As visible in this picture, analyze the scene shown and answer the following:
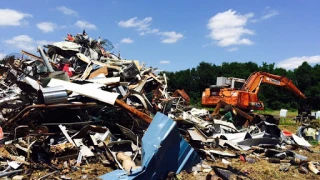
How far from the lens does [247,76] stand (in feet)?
147

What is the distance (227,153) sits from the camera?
290 inches

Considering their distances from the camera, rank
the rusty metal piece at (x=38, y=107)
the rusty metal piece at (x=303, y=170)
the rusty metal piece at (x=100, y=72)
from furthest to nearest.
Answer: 1. the rusty metal piece at (x=100, y=72)
2. the rusty metal piece at (x=303, y=170)
3. the rusty metal piece at (x=38, y=107)

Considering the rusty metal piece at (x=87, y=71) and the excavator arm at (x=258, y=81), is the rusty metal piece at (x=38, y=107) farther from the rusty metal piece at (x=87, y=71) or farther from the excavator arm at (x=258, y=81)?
the excavator arm at (x=258, y=81)

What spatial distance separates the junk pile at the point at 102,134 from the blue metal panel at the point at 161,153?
16mm

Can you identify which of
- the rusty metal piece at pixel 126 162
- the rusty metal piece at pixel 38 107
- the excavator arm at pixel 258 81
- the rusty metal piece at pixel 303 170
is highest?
the excavator arm at pixel 258 81

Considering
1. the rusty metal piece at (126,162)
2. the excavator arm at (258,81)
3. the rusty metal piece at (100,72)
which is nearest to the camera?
the rusty metal piece at (126,162)

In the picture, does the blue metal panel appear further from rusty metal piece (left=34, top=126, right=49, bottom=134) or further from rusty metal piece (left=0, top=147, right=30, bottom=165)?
rusty metal piece (left=34, top=126, right=49, bottom=134)

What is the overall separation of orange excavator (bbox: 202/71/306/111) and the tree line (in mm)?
26936

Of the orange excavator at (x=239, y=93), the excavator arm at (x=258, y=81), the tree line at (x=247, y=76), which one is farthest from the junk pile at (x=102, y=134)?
the tree line at (x=247, y=76)

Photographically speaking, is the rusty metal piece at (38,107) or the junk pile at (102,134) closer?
the junk pile at (102,134)

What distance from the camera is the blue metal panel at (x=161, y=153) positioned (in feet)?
16.9

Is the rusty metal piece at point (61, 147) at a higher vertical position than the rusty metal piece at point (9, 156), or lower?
higher

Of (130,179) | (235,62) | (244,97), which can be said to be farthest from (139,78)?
(235,62)

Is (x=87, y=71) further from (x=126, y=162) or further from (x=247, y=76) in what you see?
(x=247, y=76)
